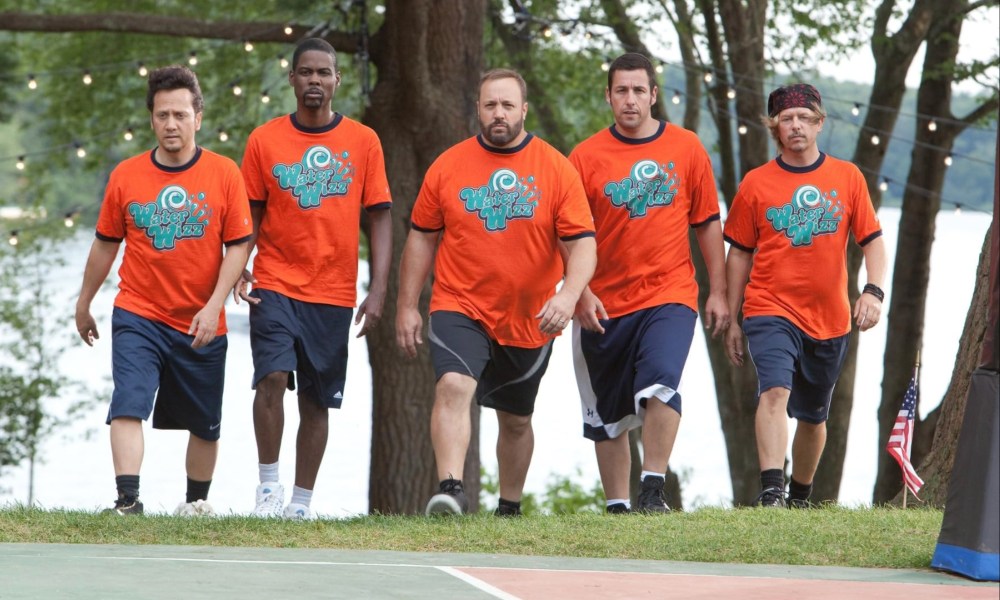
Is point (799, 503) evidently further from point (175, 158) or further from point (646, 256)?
point (175, 158)

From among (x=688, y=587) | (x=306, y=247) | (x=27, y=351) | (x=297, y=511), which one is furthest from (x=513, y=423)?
(x=27, y=351)

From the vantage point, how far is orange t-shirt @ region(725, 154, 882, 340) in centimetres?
743

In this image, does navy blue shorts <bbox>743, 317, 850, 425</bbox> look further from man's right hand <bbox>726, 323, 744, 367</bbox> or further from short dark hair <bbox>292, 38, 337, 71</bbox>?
short dark hair <bbox>292, 38, 337, 71</bbox>

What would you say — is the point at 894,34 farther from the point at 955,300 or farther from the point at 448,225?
the point at 955,300

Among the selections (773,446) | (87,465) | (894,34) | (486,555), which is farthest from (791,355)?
(87,465)

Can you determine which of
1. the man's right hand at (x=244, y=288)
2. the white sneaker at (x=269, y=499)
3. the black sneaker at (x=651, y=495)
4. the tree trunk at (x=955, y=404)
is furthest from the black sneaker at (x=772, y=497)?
the man's right hand at (x=244, y=288)

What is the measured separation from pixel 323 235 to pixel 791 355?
8.09 feet

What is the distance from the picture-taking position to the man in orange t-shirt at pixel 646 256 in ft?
23.5

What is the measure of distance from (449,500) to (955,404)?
3346mm

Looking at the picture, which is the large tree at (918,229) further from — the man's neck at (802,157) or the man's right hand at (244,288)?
the man's right hand at (244,288)

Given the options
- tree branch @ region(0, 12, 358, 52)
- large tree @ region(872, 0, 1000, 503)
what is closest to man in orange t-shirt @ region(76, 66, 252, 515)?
tree branch @ region(0, 12, 358, 52)

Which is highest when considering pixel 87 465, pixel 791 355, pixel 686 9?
pixel 686 9

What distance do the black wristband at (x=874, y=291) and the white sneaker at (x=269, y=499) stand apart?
3135mm

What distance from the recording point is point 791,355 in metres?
7.44
